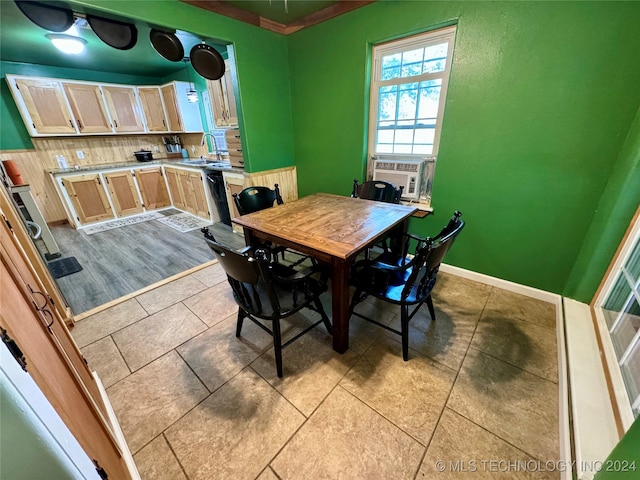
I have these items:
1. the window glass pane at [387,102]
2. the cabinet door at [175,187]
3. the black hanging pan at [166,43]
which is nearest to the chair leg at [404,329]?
the window glass pane at [387,102]

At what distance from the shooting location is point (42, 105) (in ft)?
12.3

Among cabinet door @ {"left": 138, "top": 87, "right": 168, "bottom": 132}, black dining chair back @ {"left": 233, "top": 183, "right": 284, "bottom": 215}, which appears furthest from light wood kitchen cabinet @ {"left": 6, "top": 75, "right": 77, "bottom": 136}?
black dining chair back @ {"left": 233, "top": 183, "right": 284, "bottom": 215}

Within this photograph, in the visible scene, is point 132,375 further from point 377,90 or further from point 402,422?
point 377,90

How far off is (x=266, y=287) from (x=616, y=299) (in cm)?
226

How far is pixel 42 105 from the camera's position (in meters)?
3.75

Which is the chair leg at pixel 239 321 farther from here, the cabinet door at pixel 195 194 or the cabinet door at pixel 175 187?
the cabinet door at pixel 175 187

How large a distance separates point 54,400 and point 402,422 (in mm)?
1389

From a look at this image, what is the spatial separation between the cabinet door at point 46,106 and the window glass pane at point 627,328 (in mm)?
6638

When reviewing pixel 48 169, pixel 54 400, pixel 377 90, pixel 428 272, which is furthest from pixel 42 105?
pixel 428 272

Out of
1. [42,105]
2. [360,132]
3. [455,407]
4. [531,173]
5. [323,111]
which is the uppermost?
[42,105]

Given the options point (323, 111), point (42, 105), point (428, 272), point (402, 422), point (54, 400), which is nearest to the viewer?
point (54, 400)

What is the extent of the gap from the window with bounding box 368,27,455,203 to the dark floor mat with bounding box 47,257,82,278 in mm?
3624

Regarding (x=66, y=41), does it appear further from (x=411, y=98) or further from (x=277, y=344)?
(x=277, y=344)

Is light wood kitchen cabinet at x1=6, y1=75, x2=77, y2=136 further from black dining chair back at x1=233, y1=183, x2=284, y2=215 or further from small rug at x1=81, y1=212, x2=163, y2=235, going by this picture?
black dining chair back at x1=233, y1=183, x2=284, y2=215
